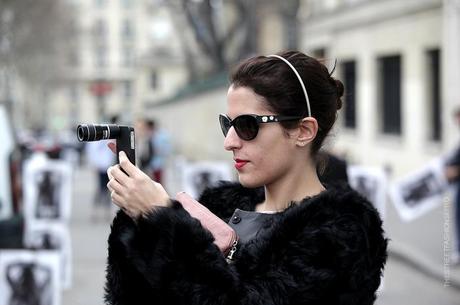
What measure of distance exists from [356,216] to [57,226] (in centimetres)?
737

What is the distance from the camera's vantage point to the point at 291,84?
255cm

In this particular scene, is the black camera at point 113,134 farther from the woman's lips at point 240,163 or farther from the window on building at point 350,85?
the window on building at point 350,85

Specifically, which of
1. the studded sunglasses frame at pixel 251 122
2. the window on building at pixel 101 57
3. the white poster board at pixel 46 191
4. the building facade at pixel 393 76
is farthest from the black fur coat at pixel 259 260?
the window on building at pixel 101 57

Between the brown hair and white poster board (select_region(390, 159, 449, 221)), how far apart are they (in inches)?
315

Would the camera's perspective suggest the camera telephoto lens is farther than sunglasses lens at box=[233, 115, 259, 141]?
No

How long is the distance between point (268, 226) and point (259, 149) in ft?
0.68

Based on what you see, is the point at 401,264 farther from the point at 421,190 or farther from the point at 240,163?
the point at 240,163

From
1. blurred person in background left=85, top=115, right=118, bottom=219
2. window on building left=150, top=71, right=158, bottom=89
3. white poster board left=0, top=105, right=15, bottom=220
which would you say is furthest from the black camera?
window on building left=150, top=71, right=158, bottom=89

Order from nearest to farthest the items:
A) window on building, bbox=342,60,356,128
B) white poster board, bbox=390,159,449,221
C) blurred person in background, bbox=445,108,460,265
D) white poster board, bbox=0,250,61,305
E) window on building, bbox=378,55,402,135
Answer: white poster board, bbox=0,250,61,305
blurred person in background, bbox=445,108,460,265
white poster board, bbox=390,159,449,221
window on building, bbox=378,55,402,135
window on building, bbox=342,60,356,128

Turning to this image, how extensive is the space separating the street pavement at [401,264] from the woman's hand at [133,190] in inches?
110

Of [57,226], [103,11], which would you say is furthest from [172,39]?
[57,226]

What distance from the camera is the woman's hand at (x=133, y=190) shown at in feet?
7.95

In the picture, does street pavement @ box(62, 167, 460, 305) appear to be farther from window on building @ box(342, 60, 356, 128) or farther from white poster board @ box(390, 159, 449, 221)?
window on building @ box(342, 60, 356, 128)

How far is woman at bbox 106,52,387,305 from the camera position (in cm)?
240
